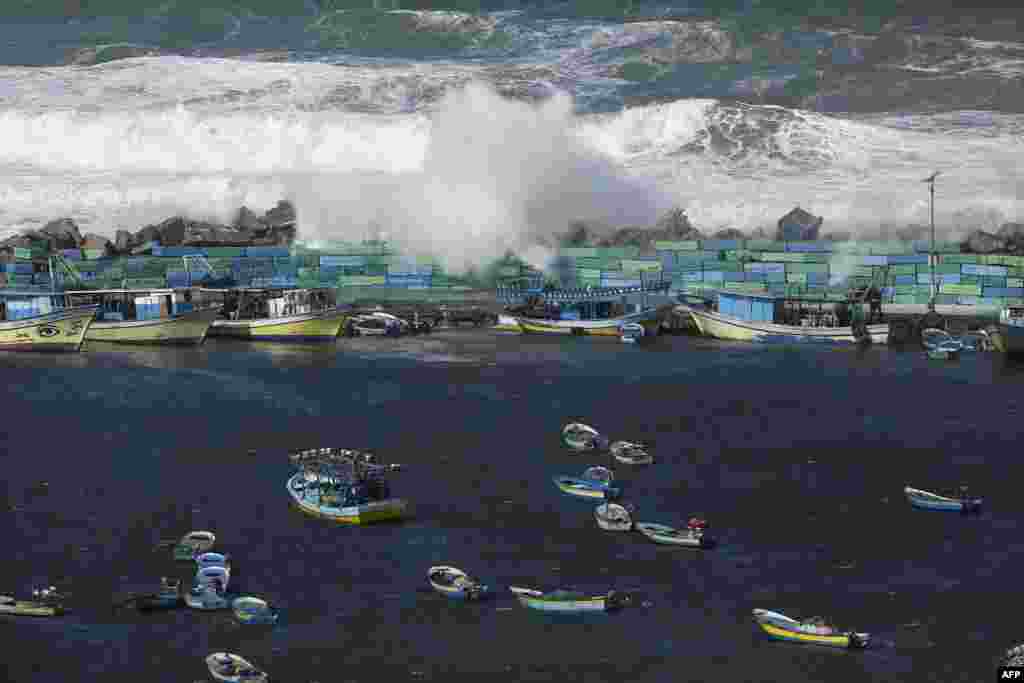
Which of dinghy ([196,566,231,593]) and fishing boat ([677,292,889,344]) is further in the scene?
fishing boat ([677,292,889,344])

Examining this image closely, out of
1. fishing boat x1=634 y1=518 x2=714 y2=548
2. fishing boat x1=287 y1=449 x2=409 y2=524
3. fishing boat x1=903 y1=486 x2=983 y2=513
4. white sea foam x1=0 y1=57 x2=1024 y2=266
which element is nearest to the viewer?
fishing boat x1=634 y1=518 x2=714 y2=548

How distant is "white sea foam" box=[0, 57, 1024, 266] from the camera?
91.7 metres

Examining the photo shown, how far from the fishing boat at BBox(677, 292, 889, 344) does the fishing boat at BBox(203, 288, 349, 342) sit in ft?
41.7

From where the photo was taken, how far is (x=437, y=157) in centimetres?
9531

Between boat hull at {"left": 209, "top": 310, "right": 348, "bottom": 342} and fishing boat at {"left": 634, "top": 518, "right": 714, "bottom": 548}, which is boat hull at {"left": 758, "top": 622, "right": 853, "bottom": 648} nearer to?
fishing boat at {"left": 634, "top": 518, "right": 714, "bottom": 548}

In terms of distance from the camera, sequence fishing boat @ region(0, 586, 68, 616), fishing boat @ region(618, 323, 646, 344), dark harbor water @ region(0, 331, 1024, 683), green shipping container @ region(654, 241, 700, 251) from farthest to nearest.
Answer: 1. green shipping container @ region(654, 241, 700, 251)
2. fishing boat @ region(618, 323, 646, 344)
3. fishing boat @ region(0, 586, 68, 616)
4. dark harbor water @ region(0, 331, 1024, 683)

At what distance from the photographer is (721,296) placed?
7838 centimetres

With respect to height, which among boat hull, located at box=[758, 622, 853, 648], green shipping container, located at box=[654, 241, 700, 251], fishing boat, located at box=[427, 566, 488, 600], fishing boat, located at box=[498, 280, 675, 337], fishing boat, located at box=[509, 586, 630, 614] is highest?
green shipping container, located at box=[654, 241, 700, 251]

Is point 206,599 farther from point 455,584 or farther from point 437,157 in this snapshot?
point 437,157

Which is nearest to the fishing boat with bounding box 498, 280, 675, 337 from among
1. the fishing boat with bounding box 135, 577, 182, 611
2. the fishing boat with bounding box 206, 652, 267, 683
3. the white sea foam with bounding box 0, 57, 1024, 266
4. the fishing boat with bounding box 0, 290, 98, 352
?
the white sea foam with bounding box 0, 57, 1024, 266

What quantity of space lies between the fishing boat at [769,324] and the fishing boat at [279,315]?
12.7 metres

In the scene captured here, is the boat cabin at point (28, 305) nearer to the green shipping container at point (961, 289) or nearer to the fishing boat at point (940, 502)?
the green shipping container at point (961, 289)

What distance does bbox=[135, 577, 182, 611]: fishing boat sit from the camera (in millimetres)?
45625

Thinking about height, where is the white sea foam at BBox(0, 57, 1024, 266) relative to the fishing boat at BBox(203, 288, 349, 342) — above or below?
above
